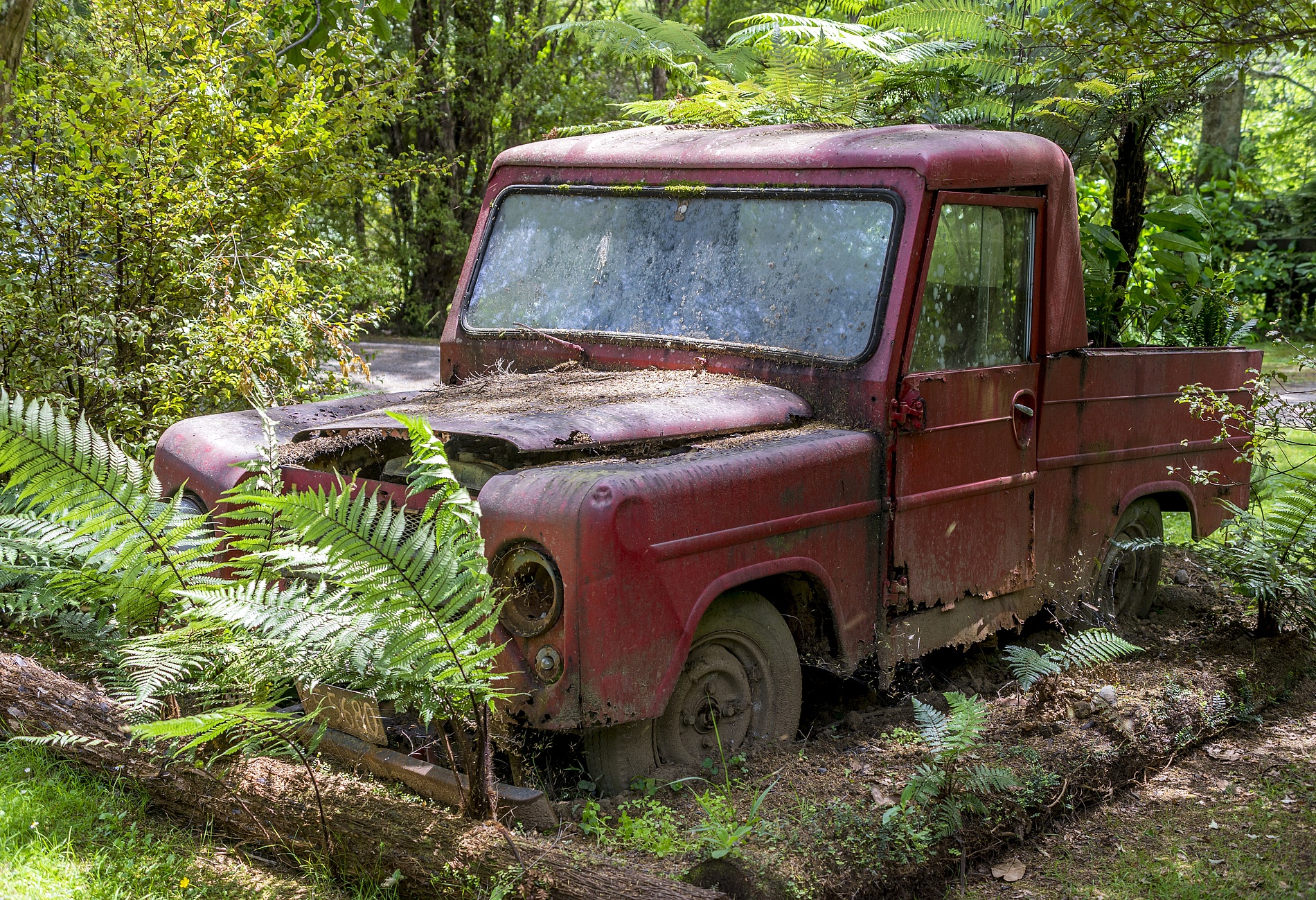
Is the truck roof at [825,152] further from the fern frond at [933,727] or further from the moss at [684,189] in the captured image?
the fern frond at [933,727]

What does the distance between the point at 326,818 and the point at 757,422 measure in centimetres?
186

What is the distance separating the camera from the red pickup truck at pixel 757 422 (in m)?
3.22

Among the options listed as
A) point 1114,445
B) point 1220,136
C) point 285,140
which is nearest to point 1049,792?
point 1114,445

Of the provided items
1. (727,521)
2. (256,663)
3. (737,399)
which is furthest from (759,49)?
(256,663)

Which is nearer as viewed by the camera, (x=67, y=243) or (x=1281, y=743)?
(x=1281, y=743)

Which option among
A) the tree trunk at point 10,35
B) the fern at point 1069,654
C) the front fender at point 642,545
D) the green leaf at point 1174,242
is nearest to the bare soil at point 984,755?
the fern at point 1069,654

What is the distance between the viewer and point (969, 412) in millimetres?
4352

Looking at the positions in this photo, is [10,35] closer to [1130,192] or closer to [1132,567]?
[1132,567]

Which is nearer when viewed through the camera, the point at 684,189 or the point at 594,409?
the point at 594,409

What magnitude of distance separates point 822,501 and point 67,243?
14.1ft

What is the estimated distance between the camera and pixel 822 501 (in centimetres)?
378

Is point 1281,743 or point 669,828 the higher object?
point 669,828

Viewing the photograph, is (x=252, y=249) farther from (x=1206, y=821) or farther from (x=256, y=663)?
(x=1206, y=821)

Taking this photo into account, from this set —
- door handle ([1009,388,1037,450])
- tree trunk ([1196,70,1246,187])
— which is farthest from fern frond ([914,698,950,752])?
tree trunk ([1196,70,1246,187])
